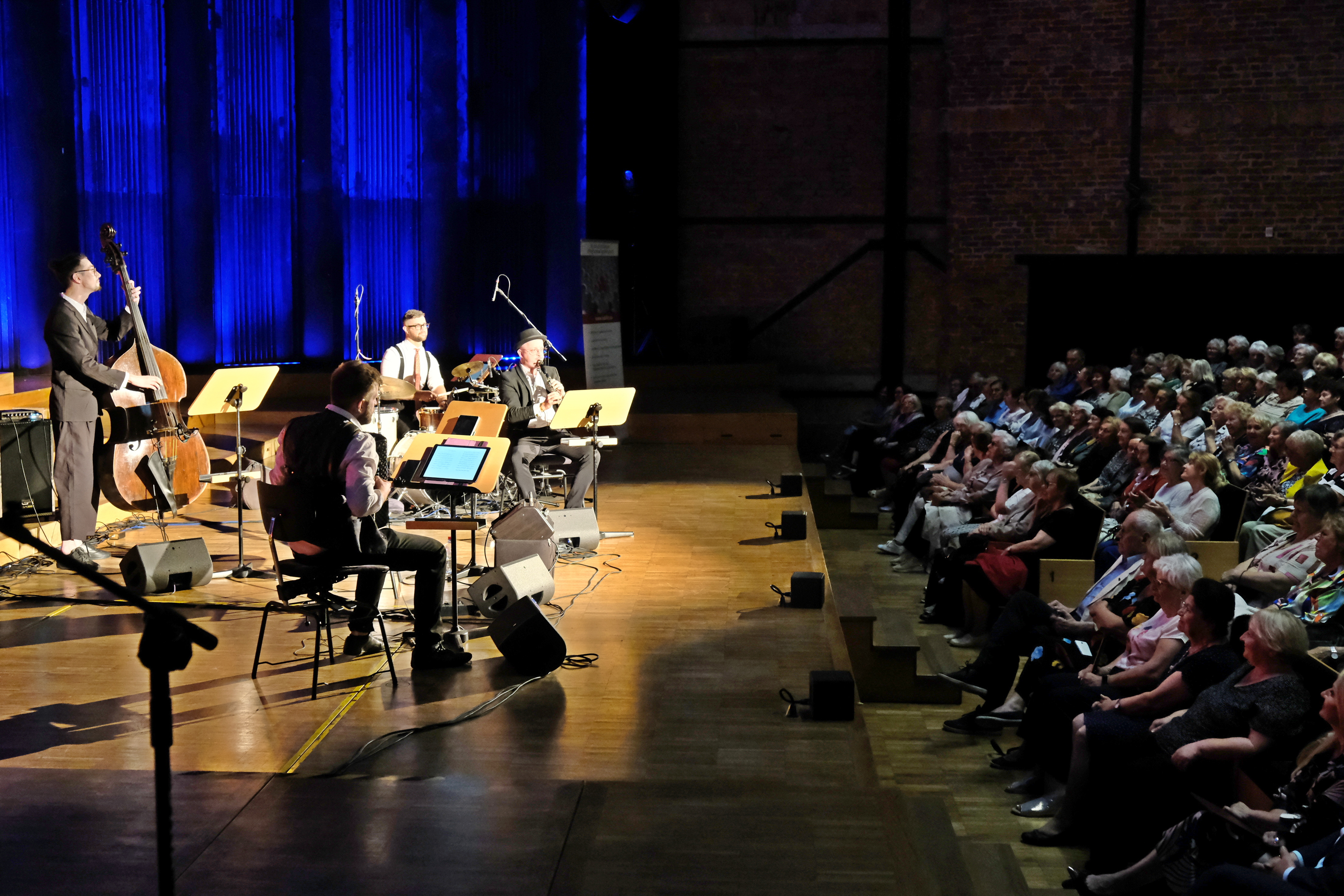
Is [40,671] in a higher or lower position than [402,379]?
lower

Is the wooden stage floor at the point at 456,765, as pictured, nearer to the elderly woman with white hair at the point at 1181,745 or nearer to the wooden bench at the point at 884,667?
the wooden bench at the point at 884,667

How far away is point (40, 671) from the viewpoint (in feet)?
14.6

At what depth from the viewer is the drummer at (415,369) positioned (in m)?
7.31

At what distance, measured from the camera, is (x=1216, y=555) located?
5.21 metres

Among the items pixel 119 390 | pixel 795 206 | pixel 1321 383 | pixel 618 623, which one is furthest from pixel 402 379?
pixel 795 206

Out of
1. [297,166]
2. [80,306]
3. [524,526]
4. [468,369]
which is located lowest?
[524,526]

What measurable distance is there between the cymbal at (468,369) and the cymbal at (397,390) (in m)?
0.28

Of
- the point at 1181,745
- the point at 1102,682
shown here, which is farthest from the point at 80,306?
the point at 1181,745

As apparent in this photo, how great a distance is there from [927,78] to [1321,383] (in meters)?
6.95

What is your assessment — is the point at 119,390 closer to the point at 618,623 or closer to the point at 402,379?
the point at 402,379

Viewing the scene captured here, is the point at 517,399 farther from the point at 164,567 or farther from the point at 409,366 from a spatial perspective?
the point at 164,567

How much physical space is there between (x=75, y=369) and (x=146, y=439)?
0.61 m

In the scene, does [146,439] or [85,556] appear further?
[146,439]

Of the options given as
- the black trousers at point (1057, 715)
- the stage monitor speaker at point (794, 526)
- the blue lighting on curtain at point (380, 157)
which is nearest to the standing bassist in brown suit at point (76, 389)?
the stage monitor speaker at point (794, 526)
